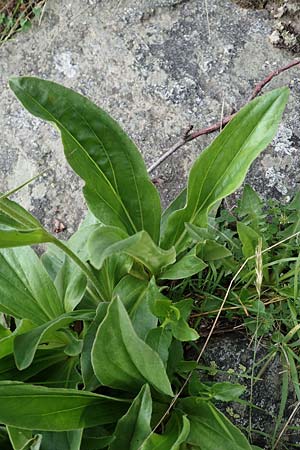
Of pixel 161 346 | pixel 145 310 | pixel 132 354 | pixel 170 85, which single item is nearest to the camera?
pixel 132 354

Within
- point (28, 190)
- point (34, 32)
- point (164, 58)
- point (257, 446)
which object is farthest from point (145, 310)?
point (34, 32)

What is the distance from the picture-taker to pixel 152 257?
1.68m

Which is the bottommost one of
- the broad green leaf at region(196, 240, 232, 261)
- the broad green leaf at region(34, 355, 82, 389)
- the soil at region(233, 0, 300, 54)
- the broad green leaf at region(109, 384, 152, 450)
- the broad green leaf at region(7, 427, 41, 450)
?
the broad green leaf at region(109, 384, 152, 450)

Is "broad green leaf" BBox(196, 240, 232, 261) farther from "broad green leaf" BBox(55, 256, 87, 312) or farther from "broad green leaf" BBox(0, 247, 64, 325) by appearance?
"broad green leaf" BBox(0, 247, 64, 325)

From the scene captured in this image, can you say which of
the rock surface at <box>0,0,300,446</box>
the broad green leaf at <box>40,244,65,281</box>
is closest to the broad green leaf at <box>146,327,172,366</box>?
the broad green leaf at <box>40,244,65,281</box>

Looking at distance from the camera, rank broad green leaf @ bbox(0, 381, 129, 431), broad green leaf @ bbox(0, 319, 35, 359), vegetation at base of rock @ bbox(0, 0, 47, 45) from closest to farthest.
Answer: broad green leaf @ bbox(0, 381, 129, 431) < broad green leaf @ bbox(0, 319, 35, 359) < vegetation at base of rock @ bbox(0, 0, 47, 45)

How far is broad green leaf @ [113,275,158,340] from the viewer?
1.70 m

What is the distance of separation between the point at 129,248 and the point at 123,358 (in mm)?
275

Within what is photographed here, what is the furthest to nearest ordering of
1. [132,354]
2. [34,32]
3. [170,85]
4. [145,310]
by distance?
[34,32]
[170,85]
[145,310]
[132,354]

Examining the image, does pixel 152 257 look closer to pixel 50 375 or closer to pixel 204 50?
pixel 50 375

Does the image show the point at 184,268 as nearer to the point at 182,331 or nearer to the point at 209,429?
the point at 182,331

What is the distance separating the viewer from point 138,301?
1.75 meters

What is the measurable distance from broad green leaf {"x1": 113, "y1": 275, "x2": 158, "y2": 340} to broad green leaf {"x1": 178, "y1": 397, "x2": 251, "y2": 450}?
22 centimetres

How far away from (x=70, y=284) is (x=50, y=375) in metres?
0.26
